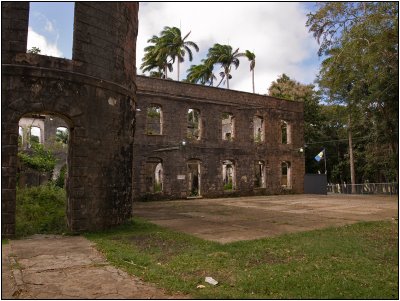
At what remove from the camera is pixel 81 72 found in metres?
8.49

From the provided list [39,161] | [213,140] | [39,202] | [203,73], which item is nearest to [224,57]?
[203,73]

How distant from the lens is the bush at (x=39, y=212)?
8344mm

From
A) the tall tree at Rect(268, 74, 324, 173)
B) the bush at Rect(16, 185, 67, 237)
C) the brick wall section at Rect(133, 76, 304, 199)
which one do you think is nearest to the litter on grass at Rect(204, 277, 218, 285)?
the bush at Rect(16, 185, 67, 237)

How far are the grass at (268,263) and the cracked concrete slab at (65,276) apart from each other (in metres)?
0.26

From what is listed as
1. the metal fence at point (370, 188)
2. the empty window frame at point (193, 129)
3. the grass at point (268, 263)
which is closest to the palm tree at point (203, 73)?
the empty window frame at point (193, 129)

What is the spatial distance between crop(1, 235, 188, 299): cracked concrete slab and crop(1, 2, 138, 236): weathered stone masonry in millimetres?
1794

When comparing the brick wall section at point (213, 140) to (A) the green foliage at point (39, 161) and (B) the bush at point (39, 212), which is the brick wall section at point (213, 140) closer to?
(A) the green foliage at point (39, 161)

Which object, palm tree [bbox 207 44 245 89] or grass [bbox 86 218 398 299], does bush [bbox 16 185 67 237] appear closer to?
grass [bbox 86 218 398 299]

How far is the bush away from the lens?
8.34 meters

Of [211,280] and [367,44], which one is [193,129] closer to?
[367,44]

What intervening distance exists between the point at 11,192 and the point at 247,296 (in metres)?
5.66

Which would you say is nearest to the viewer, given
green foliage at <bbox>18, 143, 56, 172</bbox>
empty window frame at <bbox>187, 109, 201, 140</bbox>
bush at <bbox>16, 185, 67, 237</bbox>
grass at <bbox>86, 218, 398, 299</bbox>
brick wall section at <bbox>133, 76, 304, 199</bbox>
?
grass at <bbox>86, 218, 398, 299</bbox>

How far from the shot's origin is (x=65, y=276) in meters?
4.88

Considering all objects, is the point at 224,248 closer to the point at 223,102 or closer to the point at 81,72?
the point at 81,72
